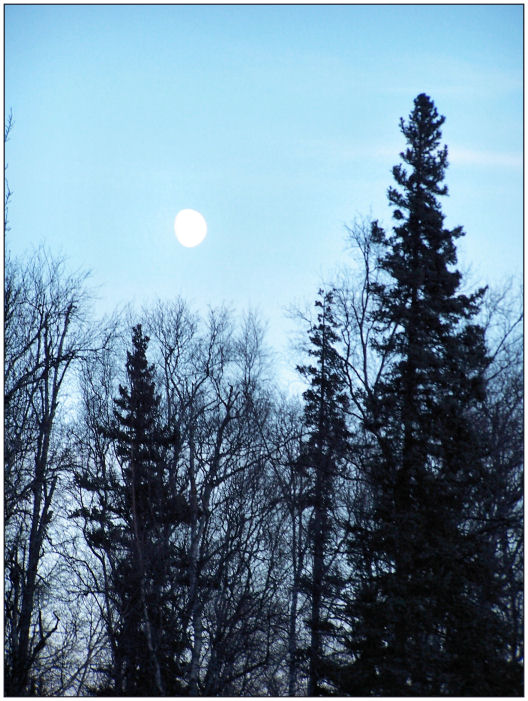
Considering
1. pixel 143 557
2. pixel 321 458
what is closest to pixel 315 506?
pixel 321 458

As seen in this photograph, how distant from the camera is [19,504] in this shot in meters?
17.1

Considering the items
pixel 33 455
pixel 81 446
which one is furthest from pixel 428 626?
pixel 33 455

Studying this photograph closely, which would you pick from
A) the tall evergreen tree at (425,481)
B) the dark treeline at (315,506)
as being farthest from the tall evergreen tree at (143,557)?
the tall evergreen tree at (425,481)

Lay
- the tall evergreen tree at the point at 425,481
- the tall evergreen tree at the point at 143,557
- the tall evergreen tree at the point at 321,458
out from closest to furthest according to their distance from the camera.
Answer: the tall evergreen tree at the point at 143,557 → the tall evergreen tree at the point at 425,481 → the tall evergreen tree at the point at 321,458

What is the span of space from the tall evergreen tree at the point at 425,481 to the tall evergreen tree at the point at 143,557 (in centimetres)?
415

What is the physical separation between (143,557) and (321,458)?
20.8ft

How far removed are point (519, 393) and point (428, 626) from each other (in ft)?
21.8

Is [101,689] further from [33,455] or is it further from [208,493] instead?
[33,455]

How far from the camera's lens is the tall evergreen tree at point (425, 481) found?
12836 millimetres

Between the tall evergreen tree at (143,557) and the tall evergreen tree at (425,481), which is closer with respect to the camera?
the tall evergreen tree at (143,557)

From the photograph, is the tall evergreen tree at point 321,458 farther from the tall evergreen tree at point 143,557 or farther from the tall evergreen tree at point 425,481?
the tall evergreen tree at point 143,557

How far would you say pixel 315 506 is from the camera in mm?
19328

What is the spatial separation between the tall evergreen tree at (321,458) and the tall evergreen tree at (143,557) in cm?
390

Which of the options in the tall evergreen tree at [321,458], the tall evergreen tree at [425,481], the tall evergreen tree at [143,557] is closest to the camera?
the tall evergreen tree at [143,557]
